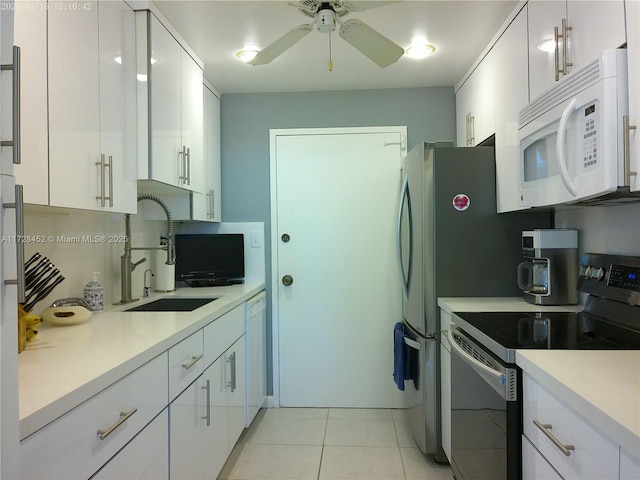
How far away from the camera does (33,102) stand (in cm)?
120

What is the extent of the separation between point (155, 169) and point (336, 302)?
168 centimetres

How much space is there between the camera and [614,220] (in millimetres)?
1778

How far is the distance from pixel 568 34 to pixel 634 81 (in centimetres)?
43

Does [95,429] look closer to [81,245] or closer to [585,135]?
[81,245]

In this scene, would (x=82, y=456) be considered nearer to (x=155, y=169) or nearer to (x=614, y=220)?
(x=155, y=169)

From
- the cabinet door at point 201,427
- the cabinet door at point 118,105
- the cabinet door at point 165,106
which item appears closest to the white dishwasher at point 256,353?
the cabinet door at point 201,427

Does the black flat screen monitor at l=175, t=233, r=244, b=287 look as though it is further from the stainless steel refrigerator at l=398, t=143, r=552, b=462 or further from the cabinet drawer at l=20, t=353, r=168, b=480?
the cabinet drawer at l=20, t=353, r=168, b=480

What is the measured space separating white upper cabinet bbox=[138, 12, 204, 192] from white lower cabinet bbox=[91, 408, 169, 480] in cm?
103

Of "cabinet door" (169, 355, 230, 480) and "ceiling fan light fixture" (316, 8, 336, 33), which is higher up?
"ceiling fan light fixture" (316, 8, 336, 33)

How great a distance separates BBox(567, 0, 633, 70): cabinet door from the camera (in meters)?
1.22

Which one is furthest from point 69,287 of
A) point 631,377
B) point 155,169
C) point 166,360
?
point 631,377

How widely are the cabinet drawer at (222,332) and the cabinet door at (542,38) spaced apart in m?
1.70

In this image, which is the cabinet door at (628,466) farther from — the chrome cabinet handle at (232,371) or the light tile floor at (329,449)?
the chrome cabinet handle at (232,371)

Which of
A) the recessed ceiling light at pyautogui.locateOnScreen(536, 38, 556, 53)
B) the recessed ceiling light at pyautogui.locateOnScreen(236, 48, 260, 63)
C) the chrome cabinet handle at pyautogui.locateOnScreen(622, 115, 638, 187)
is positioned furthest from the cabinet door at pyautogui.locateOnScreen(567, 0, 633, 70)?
the recessed ceiling light at pyautogui.locateOnScreen(236, 48, 260, 63)
